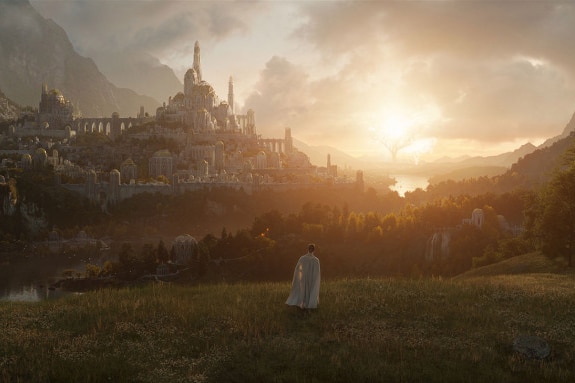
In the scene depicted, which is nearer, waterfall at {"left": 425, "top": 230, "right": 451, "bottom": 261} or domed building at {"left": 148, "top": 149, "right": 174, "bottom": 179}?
waterfall at {"left": 425, "top": 230, "right": 451, "bottom": 261}

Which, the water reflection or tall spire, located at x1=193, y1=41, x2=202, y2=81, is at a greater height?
tall spire, located at x1=193, y1=41, x2=202, y2=81

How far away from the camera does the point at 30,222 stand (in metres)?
103

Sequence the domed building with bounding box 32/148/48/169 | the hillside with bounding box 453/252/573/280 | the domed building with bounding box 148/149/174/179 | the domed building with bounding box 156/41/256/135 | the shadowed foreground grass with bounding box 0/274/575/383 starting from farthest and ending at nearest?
the domed building with bounding box 156/41/256/135 → the domed building with bounding box 148/149/174/179 → the domed building with bounding box 32/148/48/169 → the hillside with bounding box 453/252/573/280 → the shadowed foreground grass with bounding box 0/274/575/383

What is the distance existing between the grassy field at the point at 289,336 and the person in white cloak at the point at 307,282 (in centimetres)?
41

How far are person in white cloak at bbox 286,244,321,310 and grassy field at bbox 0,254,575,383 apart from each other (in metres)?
0.41

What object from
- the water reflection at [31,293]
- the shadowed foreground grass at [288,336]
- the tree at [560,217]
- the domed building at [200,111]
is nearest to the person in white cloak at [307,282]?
the shadowed foreground grass at [288,336]

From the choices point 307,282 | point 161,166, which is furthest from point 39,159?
point 307,282

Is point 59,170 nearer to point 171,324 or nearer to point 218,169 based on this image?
point 218,169

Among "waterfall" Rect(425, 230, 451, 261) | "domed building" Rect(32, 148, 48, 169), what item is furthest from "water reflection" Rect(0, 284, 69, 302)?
"domed building" Rect(32, 148, 48, 169)

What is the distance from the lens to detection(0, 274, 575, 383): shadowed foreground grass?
11.9 metres

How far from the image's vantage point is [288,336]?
46.8 ft

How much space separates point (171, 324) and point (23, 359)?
156 inches

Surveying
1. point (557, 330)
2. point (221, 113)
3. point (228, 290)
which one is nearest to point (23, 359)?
point (228, 290)

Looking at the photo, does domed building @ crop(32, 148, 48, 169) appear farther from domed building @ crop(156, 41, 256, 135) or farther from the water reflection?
the water reflection
